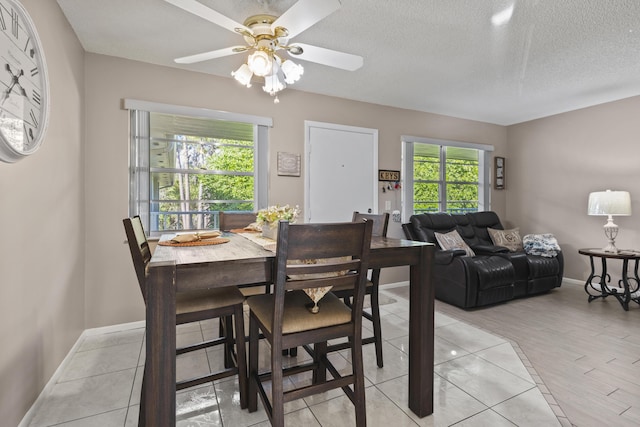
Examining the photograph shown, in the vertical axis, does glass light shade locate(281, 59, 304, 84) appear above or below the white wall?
above

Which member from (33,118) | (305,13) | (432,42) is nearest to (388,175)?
(432,42)

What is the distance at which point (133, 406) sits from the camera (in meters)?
1.73

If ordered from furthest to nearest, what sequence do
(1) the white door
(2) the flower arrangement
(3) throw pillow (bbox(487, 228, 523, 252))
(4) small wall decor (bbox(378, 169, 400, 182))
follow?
(3) throw pillow (bbox(487, 228, 523, 252)), (4) small wall decor (bbox(378, 169, 400, 182)), (1) the white door, (2) the flower arrangement

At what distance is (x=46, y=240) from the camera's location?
6.11ft

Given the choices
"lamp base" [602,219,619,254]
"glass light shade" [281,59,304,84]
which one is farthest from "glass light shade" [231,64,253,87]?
"lamp base" [602,219,619,254]

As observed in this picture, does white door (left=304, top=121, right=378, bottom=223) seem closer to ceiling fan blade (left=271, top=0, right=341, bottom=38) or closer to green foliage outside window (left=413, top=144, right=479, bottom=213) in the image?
green foliage outside window (left=413, top=144, right=479, bottom=213)

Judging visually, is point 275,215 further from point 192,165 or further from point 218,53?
point 192,165

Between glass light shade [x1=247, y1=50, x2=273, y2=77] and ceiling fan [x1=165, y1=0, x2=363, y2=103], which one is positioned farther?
glass light shade [x1=247, y1=50, x2=273, y2=77]

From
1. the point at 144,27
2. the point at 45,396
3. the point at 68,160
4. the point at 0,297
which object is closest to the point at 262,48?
the point at 144,27

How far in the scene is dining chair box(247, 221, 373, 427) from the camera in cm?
124

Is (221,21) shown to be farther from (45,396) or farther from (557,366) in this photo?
(557,366)

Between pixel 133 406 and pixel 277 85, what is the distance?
86.6 inches

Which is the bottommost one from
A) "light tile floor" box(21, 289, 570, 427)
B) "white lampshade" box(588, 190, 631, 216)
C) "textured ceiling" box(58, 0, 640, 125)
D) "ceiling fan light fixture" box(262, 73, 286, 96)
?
"light tile floor" box(21, 289, 570, 427)

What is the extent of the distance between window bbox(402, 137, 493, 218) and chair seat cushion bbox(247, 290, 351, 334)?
10.3 ft
